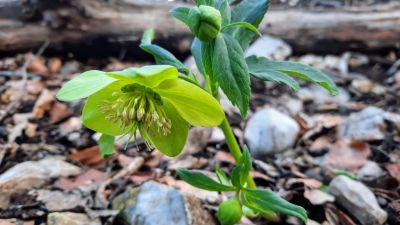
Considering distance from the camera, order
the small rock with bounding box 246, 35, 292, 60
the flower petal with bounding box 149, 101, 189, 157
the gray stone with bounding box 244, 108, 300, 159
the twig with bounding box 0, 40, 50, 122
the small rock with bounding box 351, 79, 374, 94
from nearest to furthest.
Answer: the flower petal with bounding box 149, 101, 189, 157 → the gray stone with bounding box 244, 108, 300, 159 → the twig with bounding box 0, 40, 50, 122 → the small rock with bounding box 351, 79, 374, 94 → the small rock with bounding box 246, 35, 292, 60

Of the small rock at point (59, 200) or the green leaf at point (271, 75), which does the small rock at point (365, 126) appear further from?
the small rock at point (59, 200)

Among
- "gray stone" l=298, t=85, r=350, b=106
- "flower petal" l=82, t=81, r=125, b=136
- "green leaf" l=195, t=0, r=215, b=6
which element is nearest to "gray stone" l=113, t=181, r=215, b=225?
"flower petal" l=82, t=81, r=125, b=136

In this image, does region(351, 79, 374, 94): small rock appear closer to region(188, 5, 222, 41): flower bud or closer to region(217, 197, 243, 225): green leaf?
region(217, 197, 243, 225): green leaf

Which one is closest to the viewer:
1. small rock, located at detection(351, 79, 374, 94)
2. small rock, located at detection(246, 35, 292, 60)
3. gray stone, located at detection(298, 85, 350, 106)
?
gray stone, located at detection(298, 85, 350, 106)

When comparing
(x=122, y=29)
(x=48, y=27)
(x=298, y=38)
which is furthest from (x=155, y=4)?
(x=298, y=38)

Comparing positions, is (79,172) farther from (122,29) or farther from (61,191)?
(122,29)

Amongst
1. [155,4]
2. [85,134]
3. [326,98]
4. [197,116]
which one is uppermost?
[197,116]
